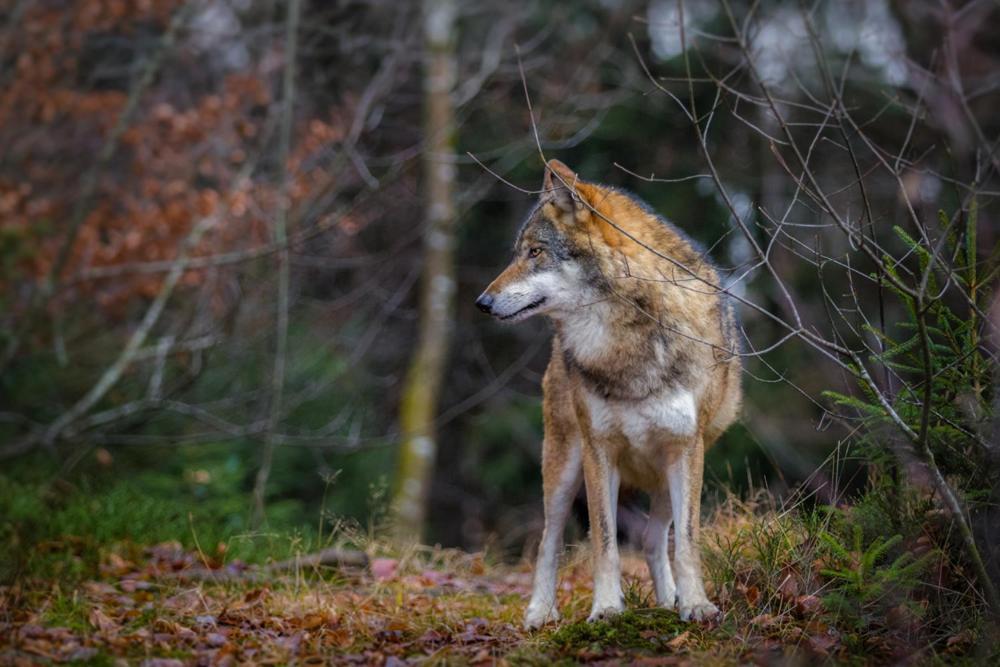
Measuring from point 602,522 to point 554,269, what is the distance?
4.42 ft

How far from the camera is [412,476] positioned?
12.2 metres

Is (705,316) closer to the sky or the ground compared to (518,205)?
closer to the ground

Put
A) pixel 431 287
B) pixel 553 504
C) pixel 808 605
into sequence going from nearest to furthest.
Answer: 1. pixel 808 605
2. pixel 553 504
3. pixel 431 287

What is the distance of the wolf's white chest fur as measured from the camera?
5.01 meters

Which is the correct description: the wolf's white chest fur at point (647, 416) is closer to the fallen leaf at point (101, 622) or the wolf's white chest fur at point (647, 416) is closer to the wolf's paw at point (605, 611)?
the wolf's paw at point (605, 611)

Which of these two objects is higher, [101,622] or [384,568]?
[101,622]

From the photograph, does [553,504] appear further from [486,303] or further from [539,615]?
[486,303]

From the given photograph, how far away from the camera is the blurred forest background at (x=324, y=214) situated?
9.17 m

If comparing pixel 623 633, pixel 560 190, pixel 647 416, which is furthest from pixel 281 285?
pixel 623 633

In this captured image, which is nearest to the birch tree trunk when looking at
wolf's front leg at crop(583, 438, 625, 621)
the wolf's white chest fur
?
wolf's front leg at crop(583, 438, 625, 621)

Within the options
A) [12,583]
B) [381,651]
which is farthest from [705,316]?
[12,583]

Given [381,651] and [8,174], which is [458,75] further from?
[381,651]

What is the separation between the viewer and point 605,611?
497 centimetres

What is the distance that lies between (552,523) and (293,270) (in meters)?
6.93
